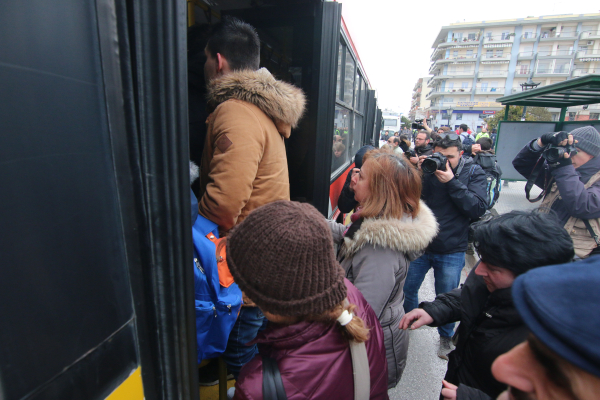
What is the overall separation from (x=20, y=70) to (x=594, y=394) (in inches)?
38.5

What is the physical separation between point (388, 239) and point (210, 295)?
0.79m

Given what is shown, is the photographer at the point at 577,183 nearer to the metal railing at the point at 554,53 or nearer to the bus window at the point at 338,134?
the bus window at the point at 338,134

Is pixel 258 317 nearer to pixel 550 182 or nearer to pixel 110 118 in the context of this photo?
pixel 110 118

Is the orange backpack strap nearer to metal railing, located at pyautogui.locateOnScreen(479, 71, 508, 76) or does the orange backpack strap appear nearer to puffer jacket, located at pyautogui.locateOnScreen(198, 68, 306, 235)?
puffer jacket, located at pyautogui.locateOnScreen(198, 68, 306, 235)

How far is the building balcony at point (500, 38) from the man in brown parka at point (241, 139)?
227 feet

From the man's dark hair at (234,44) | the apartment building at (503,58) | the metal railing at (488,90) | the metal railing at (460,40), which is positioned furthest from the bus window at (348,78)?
the metal railing at (460,40)

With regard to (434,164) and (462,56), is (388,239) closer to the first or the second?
(434,164)

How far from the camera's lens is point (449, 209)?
2564 millimetres

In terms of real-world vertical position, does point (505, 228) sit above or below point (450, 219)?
above

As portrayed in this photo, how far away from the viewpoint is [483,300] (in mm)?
1455

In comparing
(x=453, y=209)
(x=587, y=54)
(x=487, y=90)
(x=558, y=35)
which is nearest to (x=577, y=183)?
(x=453, y=209)

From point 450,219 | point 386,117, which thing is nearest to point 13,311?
point 450,219

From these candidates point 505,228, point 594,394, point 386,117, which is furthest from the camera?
point 386,117

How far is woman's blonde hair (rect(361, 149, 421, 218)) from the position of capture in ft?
5.26
